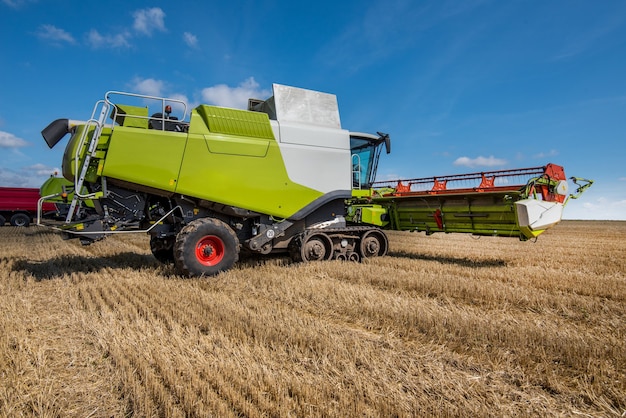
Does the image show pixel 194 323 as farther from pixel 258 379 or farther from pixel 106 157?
pixel 106 157

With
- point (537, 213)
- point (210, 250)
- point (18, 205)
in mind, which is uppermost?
point (18, 205)

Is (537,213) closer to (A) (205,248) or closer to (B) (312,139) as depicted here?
(B) (312,139)

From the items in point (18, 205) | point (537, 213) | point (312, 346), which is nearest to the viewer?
point (312, 346)

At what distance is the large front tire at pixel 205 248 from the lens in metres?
5.86

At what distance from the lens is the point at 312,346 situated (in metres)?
3.12

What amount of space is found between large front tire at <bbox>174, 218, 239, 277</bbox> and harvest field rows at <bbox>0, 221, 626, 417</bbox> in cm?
28

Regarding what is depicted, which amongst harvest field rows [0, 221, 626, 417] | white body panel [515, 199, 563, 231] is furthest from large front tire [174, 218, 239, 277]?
white body panel [515, 199, 563, 231]

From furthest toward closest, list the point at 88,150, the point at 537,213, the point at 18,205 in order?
the point at 18,205 < the point at 537,213 < the point at 88,150

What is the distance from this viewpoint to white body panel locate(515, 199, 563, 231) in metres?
7.06

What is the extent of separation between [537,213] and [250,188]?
17.1ft

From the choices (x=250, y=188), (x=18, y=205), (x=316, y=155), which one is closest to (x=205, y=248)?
(x=250, y=188)

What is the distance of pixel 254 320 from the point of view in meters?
3.74

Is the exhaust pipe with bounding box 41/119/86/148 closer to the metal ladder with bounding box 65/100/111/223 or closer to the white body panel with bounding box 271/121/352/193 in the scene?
the metal ladder with bounding box 65/100/111/223

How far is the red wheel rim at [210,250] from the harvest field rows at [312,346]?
449 mm
